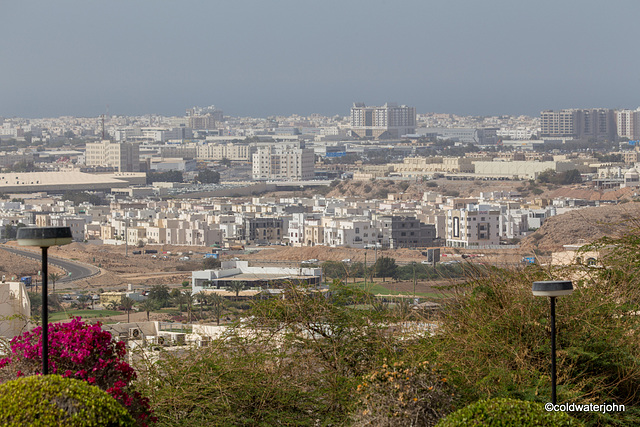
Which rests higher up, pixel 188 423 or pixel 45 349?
pixel 45 349

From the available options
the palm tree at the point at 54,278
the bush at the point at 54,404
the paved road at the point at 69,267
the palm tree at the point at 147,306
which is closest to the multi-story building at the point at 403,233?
the paved road at the point at 69,267

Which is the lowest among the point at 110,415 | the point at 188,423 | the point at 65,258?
the point at 65,258

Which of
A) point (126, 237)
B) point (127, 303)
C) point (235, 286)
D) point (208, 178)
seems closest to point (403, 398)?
point (235, 286)

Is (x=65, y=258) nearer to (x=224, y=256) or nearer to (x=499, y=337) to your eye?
(x=224, y=256)

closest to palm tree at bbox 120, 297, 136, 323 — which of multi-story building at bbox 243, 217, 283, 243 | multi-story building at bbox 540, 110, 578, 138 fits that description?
multi-story building at bbox 243, 217, 283, 243

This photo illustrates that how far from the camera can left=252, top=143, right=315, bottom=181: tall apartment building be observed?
65.9 meters

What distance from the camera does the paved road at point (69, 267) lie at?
25469 mm

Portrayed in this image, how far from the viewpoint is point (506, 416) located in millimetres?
2668

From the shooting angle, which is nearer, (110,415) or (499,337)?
(110,415)

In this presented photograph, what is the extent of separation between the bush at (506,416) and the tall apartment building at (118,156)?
68482 mm

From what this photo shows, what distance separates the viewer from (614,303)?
4.16m

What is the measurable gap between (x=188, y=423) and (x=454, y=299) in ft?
4.71

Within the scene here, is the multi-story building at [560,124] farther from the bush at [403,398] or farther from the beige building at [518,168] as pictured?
the bush at [403,398]

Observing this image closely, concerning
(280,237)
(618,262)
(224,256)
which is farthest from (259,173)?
(618,262)
